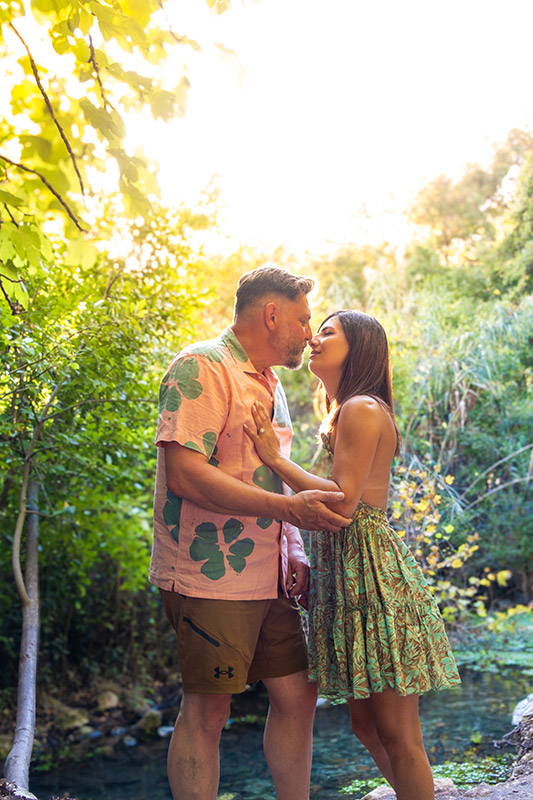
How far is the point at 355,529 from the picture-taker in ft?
6.54

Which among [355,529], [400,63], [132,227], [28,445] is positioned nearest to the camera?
[355,529]

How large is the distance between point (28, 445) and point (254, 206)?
226 inches

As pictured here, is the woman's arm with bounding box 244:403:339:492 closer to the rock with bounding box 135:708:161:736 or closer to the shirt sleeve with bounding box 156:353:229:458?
the shirt sleeve with bounding box 156:353:229:458

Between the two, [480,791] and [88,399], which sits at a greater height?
[88,399]

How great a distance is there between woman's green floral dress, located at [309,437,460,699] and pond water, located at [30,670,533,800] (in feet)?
4.40

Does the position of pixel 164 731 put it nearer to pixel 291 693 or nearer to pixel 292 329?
pixel 291 693

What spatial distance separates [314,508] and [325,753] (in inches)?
91.5

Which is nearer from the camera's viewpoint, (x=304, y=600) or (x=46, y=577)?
(x=304, y=600)

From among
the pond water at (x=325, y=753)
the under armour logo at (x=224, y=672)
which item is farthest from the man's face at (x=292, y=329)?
the pond water at (x=325, y=753)

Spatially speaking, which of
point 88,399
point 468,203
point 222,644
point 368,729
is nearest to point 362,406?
point 222,644

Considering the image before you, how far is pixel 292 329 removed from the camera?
211cm

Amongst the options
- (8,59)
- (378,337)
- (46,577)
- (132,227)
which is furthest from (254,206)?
(378,337)

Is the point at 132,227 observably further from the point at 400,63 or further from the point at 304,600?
the point at 400,63

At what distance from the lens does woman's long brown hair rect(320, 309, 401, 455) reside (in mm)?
2068
